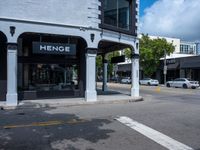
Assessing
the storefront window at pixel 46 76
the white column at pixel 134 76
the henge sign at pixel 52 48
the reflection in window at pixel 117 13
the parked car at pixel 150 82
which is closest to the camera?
the henge sign at pixel 52 48

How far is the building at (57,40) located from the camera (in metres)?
17.0

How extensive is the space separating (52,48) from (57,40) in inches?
101

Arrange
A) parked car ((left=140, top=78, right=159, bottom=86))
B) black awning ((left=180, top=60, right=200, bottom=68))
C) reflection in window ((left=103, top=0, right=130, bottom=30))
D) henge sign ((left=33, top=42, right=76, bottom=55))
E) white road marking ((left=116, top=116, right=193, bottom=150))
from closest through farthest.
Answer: white road marking ((left=116, top=116, right=193, bottom=150))
henge sign ((left=33, top=42, right=76, bottom=55))
reflection in window ((left=103, top=0, right=130, bottom=30))
black awning ((left=180, top=60, right=200, bottom=68))
parked car ((left=140, top=78, right=159, bottom=86))

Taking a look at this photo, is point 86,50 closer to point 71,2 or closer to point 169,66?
point 71,2

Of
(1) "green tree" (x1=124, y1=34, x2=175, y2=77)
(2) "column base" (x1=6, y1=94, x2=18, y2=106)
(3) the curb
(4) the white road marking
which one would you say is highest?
(1) "green tree" (x1=124, y1=34, x2=175, y2=77)

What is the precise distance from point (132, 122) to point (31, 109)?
6.41 metres

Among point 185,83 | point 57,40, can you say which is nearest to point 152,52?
point 185,83

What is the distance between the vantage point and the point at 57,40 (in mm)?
20656

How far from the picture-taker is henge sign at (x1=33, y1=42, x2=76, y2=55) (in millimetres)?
17938

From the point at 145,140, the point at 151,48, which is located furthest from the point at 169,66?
the point at 145,140

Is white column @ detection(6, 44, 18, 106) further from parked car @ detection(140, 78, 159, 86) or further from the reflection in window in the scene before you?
parked car @ detection(140, 78, 159, 86)

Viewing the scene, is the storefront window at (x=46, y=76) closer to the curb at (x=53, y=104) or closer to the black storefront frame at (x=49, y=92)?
the black storefront frame at (x=49, y=92)

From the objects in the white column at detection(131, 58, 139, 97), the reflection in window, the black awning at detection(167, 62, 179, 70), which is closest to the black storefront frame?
the reflection in window

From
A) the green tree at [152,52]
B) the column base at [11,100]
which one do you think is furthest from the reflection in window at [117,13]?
the green tree at [152,52]
